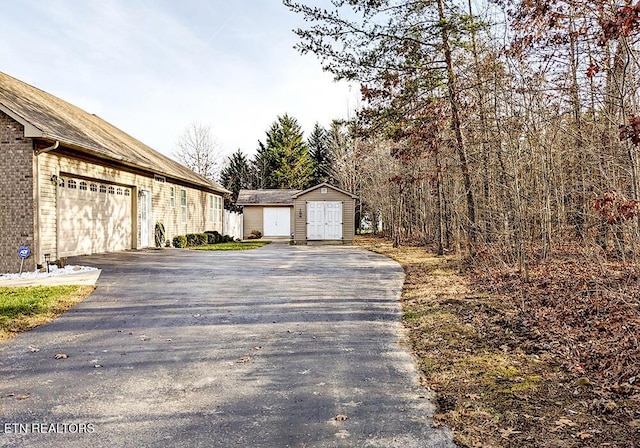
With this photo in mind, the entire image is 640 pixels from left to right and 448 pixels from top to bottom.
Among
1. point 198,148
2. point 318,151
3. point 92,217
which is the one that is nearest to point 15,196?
point 92,217

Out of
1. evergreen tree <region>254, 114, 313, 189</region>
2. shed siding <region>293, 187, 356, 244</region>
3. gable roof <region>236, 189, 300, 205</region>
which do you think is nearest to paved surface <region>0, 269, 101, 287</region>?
shed siding <region>293, 187, 356, 244</region>

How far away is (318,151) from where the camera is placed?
160 ft

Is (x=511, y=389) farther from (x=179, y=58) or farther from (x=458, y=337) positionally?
(x=179, y=58)

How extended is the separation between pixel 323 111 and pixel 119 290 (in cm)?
3798

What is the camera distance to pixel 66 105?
685 inches

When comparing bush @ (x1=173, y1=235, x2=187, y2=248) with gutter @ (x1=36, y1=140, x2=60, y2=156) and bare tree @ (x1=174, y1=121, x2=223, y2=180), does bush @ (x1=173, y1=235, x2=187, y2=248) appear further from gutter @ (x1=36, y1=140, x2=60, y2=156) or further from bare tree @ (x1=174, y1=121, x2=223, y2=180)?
bare tree @ (x1=174, y1=121, x2=223, y2=180)

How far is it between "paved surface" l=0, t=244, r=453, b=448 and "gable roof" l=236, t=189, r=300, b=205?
24.3 m

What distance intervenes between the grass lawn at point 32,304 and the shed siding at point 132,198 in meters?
3.03

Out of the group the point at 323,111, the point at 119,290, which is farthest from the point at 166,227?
the point at 323,111

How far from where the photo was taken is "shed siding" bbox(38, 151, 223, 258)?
11.4m

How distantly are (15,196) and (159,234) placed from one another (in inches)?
317

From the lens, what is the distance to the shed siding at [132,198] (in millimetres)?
11370

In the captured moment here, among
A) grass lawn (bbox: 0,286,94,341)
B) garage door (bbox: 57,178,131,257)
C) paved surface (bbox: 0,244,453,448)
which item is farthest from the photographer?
garage door (bbox: 57,178,131,257)

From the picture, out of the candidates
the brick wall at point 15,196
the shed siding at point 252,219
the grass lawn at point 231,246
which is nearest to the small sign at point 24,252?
the brick wall at point 15,196
